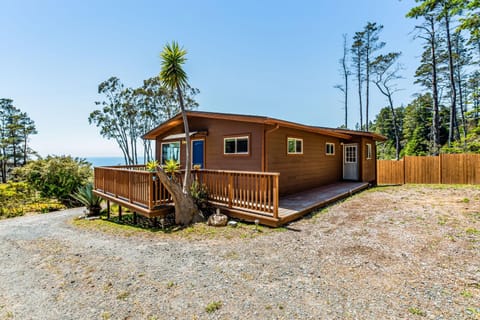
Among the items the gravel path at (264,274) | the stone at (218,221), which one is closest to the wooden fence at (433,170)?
the gravel path at (264,274)

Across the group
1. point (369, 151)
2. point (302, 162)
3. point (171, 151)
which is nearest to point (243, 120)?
point (302, 162)

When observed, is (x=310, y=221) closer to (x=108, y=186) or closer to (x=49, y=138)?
(x=108, y=186)

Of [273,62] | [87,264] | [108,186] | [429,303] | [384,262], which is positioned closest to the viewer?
[429,303]

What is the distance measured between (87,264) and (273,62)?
17.0m

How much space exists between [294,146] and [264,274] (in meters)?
6.16

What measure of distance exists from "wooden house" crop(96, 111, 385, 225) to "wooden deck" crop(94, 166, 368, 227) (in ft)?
0.08

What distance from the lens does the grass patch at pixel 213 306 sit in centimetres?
257

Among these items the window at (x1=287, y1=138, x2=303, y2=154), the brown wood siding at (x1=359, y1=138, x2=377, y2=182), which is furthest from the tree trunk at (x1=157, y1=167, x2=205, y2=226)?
the brown wood siding at (x1=359, y1=138, x2=377, y2=182)

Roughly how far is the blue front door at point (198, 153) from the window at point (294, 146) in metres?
3.50

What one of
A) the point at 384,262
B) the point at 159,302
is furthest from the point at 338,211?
the point at 159,302

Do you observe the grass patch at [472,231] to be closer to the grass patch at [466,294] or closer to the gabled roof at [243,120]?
the grass patch at [466,294]

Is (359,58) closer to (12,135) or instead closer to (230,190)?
(230,190)

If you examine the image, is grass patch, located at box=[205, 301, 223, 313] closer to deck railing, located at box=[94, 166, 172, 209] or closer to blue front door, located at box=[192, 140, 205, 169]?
deck railing, located at box=[94, 166, 172, 209]

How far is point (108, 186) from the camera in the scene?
8.29m
